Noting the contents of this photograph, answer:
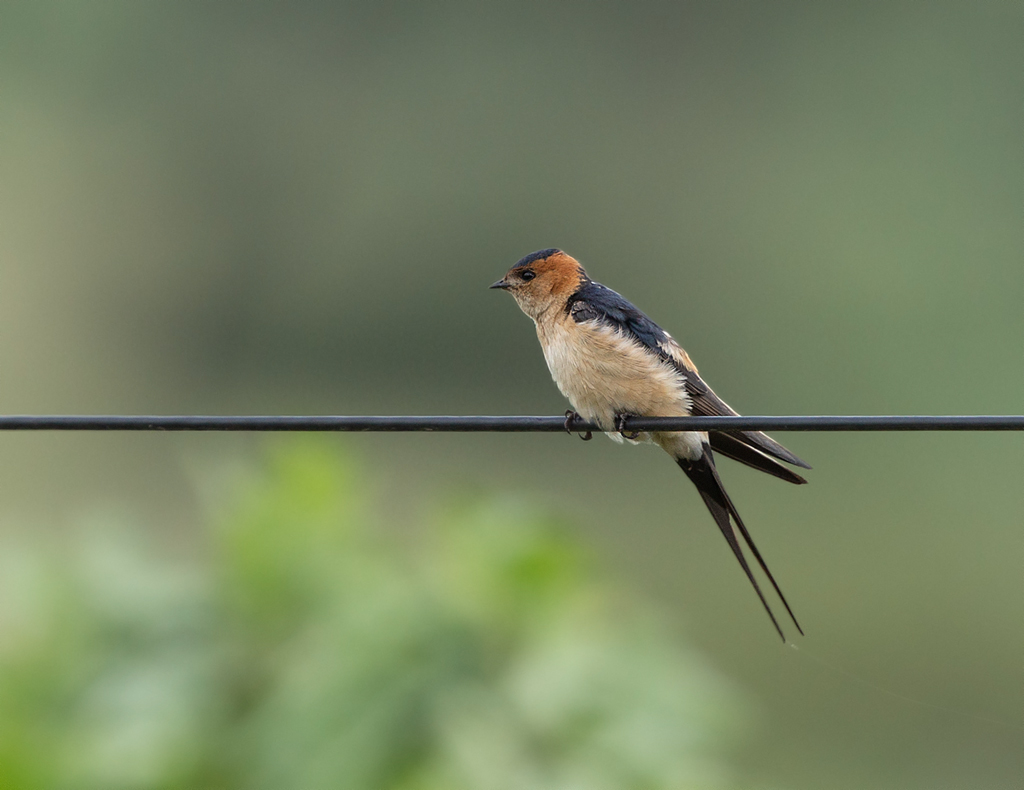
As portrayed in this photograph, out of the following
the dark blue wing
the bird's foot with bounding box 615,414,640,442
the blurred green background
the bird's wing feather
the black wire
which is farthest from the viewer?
the blurred green background

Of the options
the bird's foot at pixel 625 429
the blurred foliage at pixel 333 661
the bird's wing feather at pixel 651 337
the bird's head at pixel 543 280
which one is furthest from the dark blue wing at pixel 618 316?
the blurred foliage at pixel 333 661

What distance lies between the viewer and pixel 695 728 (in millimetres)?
7297

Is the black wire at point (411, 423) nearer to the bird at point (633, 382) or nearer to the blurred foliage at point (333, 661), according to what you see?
the bird at point (633, 382)

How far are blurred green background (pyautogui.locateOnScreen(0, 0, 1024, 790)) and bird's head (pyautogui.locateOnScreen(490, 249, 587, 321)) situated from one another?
37.5 feet

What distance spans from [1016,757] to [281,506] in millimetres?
23782

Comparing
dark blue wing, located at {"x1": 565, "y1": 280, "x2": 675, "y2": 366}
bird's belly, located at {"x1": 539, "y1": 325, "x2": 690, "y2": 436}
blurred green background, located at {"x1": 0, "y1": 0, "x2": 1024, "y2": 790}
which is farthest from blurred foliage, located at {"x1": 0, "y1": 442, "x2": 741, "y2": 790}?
blurred green background, located at {"x1": 0, "y1": 0, "x2": 1024, "y2": 790}

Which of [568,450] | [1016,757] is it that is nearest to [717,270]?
[568,450]

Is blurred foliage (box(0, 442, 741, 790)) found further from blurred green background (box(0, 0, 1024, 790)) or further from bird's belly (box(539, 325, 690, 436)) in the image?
blurred green background (box(0, 0, 1024, 790))

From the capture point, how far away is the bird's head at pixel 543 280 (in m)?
5.65

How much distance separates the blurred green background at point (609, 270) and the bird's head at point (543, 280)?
37.5ft

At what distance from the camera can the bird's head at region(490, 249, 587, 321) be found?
565cm

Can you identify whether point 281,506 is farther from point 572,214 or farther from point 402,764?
point 572,214

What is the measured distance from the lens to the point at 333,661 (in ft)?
22.4

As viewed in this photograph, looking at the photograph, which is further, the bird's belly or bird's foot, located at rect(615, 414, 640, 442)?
the bird's belly
